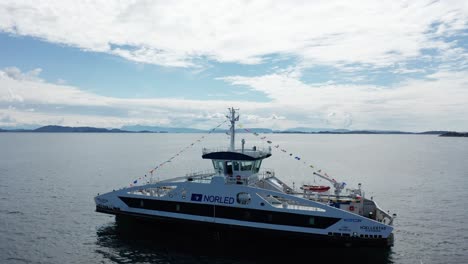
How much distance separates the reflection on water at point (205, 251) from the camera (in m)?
26.2

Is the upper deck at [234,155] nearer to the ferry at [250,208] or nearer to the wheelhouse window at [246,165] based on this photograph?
the ferry at [250,208]

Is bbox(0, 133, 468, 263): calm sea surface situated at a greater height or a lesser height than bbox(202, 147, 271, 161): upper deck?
lesser

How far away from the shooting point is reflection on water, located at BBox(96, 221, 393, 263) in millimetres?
26219

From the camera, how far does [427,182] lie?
61562 millimetres

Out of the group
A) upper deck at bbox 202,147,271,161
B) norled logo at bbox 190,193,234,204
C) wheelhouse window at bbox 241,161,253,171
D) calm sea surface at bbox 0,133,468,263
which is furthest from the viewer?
wheelhouse window at bbox 241,161,253,171

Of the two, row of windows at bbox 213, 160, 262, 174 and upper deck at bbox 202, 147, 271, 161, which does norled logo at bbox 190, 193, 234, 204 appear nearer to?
row of windows at bbox 213, 160, 262, 174

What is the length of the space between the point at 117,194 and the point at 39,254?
8.01 metres

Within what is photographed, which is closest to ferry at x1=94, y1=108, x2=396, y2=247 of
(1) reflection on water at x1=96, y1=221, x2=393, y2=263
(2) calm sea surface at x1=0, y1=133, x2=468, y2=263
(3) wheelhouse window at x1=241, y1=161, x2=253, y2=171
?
(3) wheelhouse window at x1=241, y1=161, x2=253, y2=171

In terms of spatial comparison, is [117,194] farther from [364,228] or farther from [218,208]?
[364,228]

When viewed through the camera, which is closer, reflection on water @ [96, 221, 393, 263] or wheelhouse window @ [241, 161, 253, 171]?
reflection on water @ [96, 221, 393, 263]

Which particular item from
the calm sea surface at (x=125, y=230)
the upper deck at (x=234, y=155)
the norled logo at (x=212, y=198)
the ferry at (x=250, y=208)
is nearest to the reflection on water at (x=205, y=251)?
the calm sea surface at (x=125, y=230)

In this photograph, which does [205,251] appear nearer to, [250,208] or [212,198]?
[212,198]

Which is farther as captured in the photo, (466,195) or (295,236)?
(466,195)

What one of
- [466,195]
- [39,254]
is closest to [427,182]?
[466,195]
